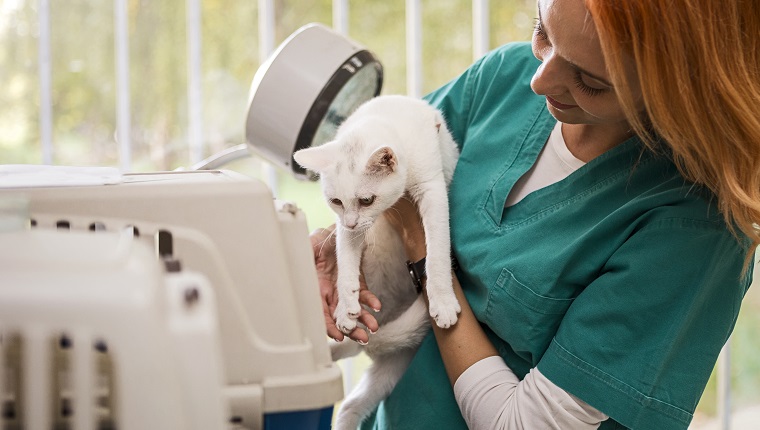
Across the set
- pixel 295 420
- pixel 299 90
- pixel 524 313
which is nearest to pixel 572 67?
pixel 524 313

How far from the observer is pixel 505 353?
1050 millimetres

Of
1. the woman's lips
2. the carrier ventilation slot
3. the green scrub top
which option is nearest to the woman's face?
the woman's lips

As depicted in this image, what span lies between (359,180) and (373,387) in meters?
0.34

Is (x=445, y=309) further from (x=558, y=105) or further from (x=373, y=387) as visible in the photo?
(x=558, y=105)

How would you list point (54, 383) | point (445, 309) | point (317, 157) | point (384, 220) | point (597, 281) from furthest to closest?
point (384, 220) → point (317, 157) → point (445, 309) → point (597, 281) → point (54, 383)

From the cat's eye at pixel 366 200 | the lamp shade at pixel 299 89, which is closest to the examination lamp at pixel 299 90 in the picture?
the lamp shade at pixel 299 89

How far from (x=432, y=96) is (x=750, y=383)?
53.1 inches

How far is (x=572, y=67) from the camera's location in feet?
2.86

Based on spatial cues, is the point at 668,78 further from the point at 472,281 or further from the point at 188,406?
the point at 188,406

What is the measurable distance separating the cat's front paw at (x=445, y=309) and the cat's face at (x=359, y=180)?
7.3 inches

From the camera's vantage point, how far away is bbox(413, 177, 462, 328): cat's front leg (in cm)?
102

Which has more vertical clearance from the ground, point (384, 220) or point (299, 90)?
point (299, 90)

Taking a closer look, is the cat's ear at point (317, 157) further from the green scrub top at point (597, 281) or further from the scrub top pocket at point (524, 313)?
the scrub top pocket at point (524, 313)

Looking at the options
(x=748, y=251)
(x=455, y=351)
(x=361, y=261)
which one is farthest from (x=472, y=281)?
(x=748, y=251)
